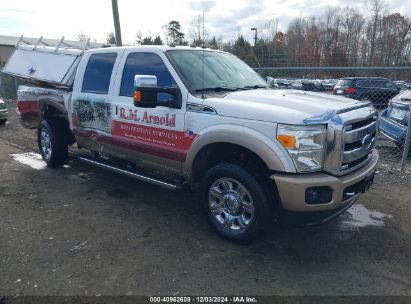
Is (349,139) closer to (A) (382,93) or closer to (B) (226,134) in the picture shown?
(B) (226,134)

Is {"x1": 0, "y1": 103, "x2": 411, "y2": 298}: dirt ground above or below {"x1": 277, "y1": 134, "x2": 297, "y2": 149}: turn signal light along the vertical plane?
below

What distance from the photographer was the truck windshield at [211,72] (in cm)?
433

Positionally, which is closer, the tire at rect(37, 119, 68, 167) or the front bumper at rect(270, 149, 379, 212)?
the front bumper at rect(270, 149, 379, 212)

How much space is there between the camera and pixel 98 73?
540 cm

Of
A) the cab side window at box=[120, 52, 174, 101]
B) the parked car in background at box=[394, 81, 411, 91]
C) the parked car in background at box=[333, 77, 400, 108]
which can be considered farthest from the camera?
the parked car in background at box=[333, 77, 400, 108]

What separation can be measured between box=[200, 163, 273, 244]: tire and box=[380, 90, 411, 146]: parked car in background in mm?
4974

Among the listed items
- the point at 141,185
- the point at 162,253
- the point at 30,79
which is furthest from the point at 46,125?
the point at 162,253

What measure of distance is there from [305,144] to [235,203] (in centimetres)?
99

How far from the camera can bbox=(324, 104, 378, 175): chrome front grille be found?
3367 mm

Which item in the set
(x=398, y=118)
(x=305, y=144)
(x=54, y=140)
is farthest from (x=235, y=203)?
(x=398, y=118)

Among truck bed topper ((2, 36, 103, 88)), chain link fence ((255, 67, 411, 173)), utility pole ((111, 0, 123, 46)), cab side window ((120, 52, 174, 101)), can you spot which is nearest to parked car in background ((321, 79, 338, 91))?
chain link fence ((255, 67, 411, 173))

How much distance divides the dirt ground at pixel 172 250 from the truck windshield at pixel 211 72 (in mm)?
1673

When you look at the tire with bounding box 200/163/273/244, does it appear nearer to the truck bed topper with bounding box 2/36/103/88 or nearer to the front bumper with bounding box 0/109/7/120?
the truck bed topper with bounding box 2/36/103/88

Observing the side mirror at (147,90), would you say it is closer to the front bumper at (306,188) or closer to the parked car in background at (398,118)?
the front bumper at (306,188)
